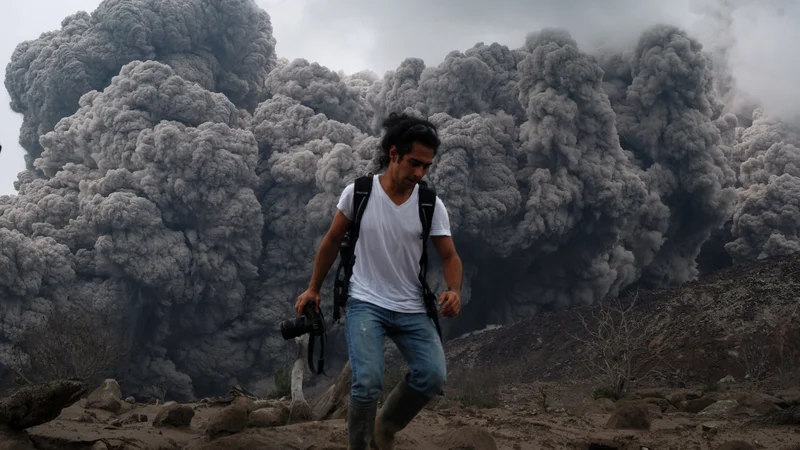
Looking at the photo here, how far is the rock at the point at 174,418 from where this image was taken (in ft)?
21.8

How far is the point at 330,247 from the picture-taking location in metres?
4.29

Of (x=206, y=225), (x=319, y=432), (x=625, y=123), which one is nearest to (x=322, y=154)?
(x=206, y=225)

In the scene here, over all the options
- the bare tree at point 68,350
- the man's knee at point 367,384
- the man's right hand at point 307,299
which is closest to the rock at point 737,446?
the man's knee at point 367,384

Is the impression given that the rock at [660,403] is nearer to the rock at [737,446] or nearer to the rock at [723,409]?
the rock at [723,409]

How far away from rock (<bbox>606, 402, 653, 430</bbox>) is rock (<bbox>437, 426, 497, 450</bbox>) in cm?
197

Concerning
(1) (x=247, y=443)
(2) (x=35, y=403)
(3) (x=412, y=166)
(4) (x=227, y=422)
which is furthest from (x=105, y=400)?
(3) (x=412, y=166)

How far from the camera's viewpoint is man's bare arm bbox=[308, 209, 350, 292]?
424 cm

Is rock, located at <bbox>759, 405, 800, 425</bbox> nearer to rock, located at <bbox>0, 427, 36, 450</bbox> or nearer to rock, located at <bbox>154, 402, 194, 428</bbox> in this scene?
rock, located at <bbox>154, 402, 194, 428</bbox>

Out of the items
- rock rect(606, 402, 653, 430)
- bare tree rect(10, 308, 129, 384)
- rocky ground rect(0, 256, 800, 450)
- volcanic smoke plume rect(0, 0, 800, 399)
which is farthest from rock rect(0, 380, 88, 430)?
volcanic smoke plume rect(0, 0, 800, 399)

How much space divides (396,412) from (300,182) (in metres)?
30.2

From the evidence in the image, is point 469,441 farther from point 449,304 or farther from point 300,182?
point 300,182

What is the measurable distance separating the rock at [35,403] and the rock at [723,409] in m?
5.66

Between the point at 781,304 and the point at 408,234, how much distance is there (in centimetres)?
→ 2029

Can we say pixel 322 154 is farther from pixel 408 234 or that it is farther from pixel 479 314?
pixel 408 234
